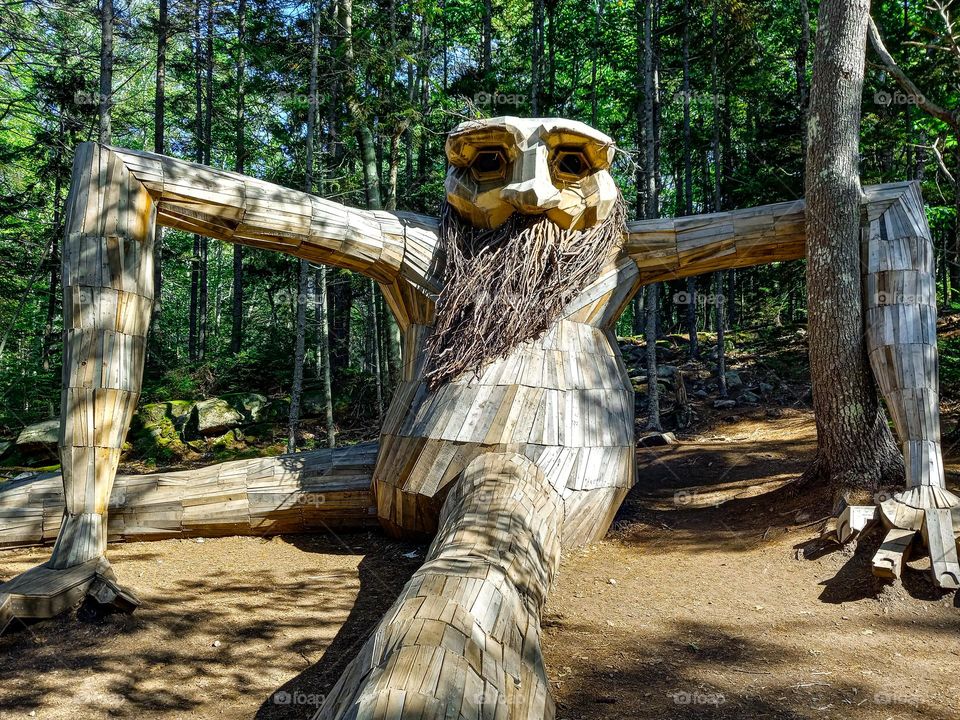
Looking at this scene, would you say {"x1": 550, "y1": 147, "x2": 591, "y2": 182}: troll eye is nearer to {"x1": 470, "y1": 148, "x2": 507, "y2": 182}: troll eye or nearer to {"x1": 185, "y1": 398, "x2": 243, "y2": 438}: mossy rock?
{"x1": 470, "y1": 148, "x2": 507, "y2": 182}: troll eye

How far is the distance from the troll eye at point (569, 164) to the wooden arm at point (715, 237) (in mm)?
548

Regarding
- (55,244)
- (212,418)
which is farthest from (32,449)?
(55,244)

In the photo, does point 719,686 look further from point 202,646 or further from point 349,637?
point 202,646

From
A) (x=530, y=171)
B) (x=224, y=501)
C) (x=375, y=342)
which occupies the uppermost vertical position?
(x=530, y=171)

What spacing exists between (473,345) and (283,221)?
48.6 inches

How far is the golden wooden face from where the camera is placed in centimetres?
361

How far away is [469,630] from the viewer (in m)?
1.88

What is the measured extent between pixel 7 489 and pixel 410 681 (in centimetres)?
357

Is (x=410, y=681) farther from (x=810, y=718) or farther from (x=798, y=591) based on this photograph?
(x=798, y=591)

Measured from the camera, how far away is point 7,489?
13.1ft

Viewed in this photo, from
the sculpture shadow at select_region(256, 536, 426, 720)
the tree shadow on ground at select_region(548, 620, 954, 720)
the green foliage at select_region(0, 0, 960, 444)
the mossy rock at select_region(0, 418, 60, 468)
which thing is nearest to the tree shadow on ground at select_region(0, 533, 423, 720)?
Answer: the sculpture shadow at select_region(256, 536, 426, 720)

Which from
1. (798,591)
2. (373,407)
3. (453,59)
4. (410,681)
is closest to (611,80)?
(453,59)

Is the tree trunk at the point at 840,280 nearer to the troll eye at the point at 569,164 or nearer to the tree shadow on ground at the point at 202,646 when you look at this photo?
the troll eye at the point at 569,164

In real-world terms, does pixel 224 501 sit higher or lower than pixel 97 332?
lower
